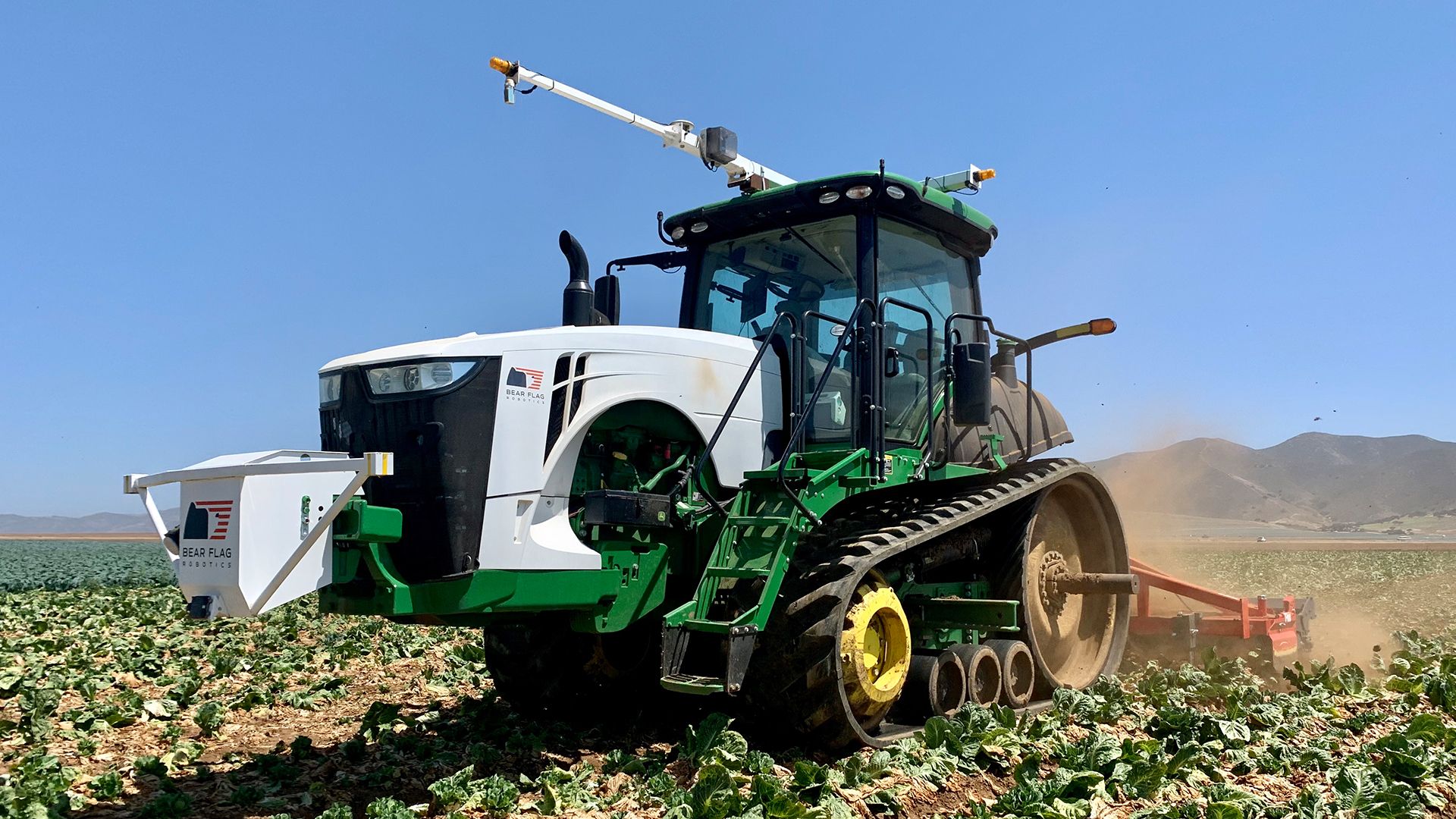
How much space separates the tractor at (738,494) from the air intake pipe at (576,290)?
0.02m

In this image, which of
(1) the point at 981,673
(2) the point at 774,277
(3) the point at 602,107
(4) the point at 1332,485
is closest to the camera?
(1) the point at 981,673

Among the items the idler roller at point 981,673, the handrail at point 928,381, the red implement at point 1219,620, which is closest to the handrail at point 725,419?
the handrail at point 928,381

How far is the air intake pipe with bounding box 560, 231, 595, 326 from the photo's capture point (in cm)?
704

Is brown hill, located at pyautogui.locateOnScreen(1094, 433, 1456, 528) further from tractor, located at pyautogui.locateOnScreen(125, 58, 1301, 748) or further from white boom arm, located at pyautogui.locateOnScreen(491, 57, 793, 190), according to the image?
tractor, located at pyautogui.locateOnScreen(125, 58, 1301, 748)

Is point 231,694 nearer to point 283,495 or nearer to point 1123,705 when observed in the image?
point 283,495

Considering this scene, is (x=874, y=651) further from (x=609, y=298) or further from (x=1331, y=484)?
(x=1331, y=484)

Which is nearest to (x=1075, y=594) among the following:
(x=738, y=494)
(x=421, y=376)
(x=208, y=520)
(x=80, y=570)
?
(x=738, y=494)

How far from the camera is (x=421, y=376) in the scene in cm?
562

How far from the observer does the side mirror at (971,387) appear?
24.0 feet

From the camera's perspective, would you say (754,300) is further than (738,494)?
Yes

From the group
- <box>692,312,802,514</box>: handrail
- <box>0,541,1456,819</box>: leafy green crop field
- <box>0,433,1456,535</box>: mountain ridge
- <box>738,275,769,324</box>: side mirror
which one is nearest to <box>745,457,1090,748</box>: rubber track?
<box>0,541,1456,819</box>: leafy green crop field

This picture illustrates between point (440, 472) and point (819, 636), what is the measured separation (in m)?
2.12

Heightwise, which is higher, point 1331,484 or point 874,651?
point 1331,484

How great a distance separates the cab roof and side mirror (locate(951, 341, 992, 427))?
39.7 inches
